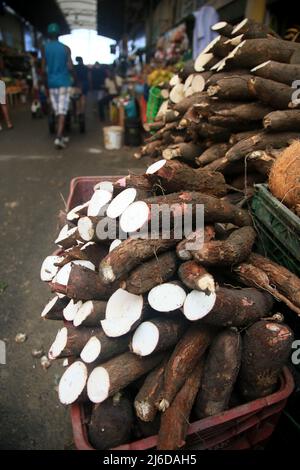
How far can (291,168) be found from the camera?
71.4 inches

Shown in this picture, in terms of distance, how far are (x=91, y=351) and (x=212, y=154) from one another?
5.68ft

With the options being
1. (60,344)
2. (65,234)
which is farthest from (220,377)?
(65,234)

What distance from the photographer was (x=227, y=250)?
154 centimetres

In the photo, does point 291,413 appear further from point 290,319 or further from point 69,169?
point 69,169

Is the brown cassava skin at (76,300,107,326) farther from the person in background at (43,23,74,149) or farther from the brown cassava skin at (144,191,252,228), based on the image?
the person in background at (43,23,74,149)

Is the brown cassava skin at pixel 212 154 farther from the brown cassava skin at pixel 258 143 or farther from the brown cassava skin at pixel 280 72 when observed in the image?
the brown cassava skin at pixel 280 72

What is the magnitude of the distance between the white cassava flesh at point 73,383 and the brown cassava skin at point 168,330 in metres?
0.25

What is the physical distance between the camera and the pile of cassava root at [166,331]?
1.35m

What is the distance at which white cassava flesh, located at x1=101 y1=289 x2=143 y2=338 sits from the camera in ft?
4.62

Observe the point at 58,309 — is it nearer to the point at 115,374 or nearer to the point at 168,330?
the point at 115,374

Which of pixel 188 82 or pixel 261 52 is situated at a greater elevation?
Result: pixel 261 52

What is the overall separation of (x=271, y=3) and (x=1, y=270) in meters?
4.97

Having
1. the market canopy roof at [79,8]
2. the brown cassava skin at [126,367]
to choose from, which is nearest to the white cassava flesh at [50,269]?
the brown cassava skin at [126,367]

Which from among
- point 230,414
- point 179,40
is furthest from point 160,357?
point 179,40
